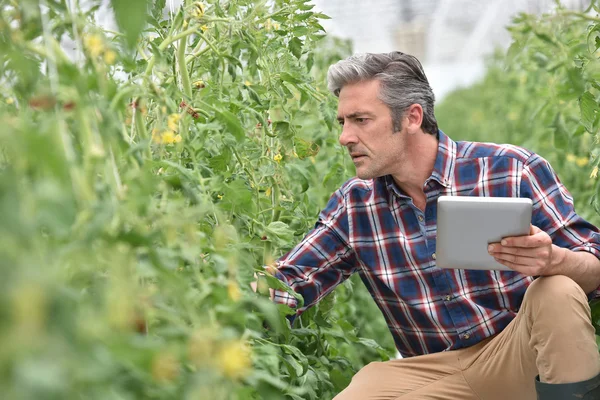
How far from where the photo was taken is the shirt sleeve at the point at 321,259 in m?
2.00

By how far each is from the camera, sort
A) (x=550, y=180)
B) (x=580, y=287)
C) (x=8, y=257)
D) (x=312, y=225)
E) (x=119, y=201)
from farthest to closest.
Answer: (x=312, y=225) → (x=550, y=180) → (x=580, y=287) → (x=119, y=201) → (x=8, y=257)

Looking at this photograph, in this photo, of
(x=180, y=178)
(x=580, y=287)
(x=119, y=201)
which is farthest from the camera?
(x=580, y=287)

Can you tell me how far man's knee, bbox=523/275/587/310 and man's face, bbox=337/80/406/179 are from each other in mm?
469

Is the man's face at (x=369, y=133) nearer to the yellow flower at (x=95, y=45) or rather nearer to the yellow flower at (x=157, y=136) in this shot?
the yellow flower at (x=157, y=136)

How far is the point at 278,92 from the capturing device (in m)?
2.09

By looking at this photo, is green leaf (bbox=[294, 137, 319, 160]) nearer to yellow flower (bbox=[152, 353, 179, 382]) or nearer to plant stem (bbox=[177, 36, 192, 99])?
plant stem (bbox=[177, 36, 192, 99])

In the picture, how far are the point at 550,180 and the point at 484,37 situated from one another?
33.5 ft

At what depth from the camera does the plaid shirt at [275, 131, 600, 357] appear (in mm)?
1965

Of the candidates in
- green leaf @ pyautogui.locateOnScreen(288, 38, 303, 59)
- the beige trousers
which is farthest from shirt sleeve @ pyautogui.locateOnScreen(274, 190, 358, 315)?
green leaf @ pyautogui.locateOnScreen(288, 38, 303, 59)

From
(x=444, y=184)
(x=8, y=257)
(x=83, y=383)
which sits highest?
(x=8, y=257)

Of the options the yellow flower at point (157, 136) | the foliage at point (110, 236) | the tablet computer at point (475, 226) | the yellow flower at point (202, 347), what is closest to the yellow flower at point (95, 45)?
the foliage at point (110, 236)

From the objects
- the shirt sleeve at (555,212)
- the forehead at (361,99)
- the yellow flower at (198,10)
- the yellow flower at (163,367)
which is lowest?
the shirt sleeve at (555,212)

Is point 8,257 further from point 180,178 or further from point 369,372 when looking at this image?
point 369,372

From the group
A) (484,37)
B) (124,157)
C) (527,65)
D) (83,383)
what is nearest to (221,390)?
(83,383)
